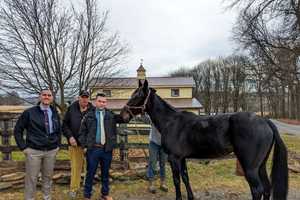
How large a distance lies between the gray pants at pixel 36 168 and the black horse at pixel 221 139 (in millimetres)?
1366

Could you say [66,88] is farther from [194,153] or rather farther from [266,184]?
[266,184]

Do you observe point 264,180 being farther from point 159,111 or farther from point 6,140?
point 6,140

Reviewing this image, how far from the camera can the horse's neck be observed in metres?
4.84

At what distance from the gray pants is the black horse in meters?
1.37

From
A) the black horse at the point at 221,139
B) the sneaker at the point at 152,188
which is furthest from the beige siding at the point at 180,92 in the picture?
the black horse at the point at 221,139

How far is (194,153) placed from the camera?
4562 mm

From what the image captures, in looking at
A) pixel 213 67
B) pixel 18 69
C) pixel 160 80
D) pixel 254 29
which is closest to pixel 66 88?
pixel 18 69

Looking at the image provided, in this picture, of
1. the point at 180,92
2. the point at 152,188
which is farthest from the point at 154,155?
the point at 180,92

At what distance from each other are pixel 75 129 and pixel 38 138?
0.80 meters

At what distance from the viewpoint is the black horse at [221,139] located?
4.09 m

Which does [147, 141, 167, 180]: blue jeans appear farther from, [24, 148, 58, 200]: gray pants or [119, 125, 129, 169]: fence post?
[24, 148, 58, 200]: gray pants

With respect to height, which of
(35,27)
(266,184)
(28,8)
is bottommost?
(266,184)

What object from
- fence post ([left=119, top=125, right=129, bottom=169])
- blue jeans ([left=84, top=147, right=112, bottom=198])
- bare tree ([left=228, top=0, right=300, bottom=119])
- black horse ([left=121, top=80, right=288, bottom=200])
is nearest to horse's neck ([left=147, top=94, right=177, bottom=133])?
black horse ([left=121, top=80, right=288, bottom=200])

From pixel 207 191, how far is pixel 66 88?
6.66 meters
